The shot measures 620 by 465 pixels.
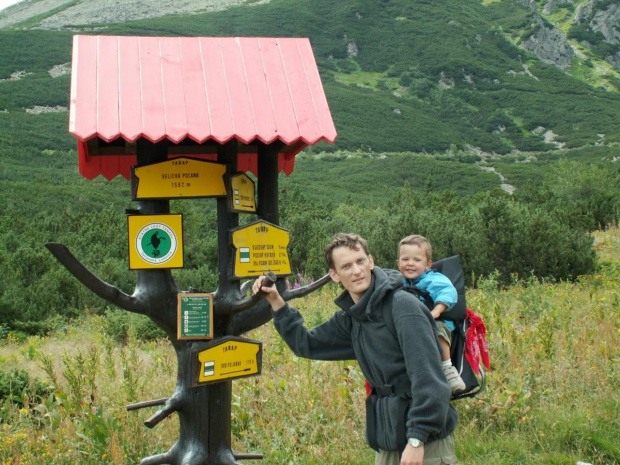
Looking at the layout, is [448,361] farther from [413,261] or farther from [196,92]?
[196,92]

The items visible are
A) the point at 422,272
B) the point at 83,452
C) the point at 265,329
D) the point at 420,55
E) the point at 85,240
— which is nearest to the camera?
the point at 422,272

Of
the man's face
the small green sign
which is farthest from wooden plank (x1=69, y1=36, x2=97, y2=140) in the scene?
the man's face

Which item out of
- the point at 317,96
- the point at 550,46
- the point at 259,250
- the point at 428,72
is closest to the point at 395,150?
the point at 428,72

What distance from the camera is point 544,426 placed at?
3801 mm

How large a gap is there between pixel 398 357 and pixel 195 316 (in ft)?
3.46

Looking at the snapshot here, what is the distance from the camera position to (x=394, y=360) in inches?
91.5

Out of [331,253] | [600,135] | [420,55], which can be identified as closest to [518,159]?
[600,135]

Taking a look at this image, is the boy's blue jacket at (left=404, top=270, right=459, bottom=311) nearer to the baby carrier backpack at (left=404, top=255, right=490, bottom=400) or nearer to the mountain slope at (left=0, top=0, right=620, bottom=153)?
the baby carrier backpack at (left=404, top=255, right=490, bottom=400)

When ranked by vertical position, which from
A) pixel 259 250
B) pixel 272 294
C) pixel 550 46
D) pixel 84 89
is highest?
pixel 550 46

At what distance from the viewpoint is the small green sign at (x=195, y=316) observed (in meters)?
2.93

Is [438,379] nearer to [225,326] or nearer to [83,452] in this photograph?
[225,326]

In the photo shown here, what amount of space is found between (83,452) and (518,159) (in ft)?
203

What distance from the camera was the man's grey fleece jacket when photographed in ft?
7.13

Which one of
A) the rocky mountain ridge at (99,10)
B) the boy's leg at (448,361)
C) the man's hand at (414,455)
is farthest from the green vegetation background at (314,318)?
the rocky mountain ridge at (99,10)
